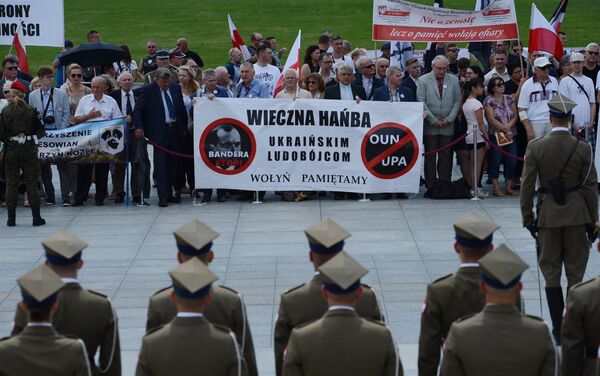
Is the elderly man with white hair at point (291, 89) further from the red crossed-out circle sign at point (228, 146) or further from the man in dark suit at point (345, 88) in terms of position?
the red crossed-out circle sign at point (228, 146)

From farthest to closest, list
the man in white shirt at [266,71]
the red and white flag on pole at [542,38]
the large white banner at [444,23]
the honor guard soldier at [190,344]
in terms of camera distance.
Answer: the man in white shirt at [266,71] → the large white banner at [444,23] → the red and white flag on pole at [542,38] → the honor guard soldier at [190,344]

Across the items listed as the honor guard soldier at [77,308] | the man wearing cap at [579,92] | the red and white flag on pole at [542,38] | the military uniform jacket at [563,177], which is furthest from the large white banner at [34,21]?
the honor guard soldier at [77,308]

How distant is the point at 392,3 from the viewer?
18.2m

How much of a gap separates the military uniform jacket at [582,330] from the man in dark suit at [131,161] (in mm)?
10603

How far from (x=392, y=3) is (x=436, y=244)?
5248 mm

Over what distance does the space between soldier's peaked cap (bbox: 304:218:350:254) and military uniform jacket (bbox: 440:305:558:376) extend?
1.22 meters

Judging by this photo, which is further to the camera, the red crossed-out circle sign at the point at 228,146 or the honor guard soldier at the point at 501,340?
the red crossed-out circle sign at the point at 228,146

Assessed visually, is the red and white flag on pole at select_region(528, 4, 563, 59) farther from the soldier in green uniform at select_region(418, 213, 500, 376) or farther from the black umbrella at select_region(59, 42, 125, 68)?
the soldier in green uniform at select_region(418, 213, 500, 376)

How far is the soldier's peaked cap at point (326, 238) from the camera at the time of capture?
7.19 metres

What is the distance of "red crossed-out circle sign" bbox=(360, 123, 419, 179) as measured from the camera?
16.8 m

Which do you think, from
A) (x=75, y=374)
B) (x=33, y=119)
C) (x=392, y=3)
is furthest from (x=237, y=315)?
(x=392, y=3)

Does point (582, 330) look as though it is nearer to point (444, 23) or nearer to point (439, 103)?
point (439, 103)

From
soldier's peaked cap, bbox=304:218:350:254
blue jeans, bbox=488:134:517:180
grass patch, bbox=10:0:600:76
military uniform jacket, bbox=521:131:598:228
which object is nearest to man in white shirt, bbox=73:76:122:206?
blue jeans, bbox=488:134:517:180

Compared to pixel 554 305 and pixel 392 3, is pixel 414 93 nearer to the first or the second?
pixel 392 3
